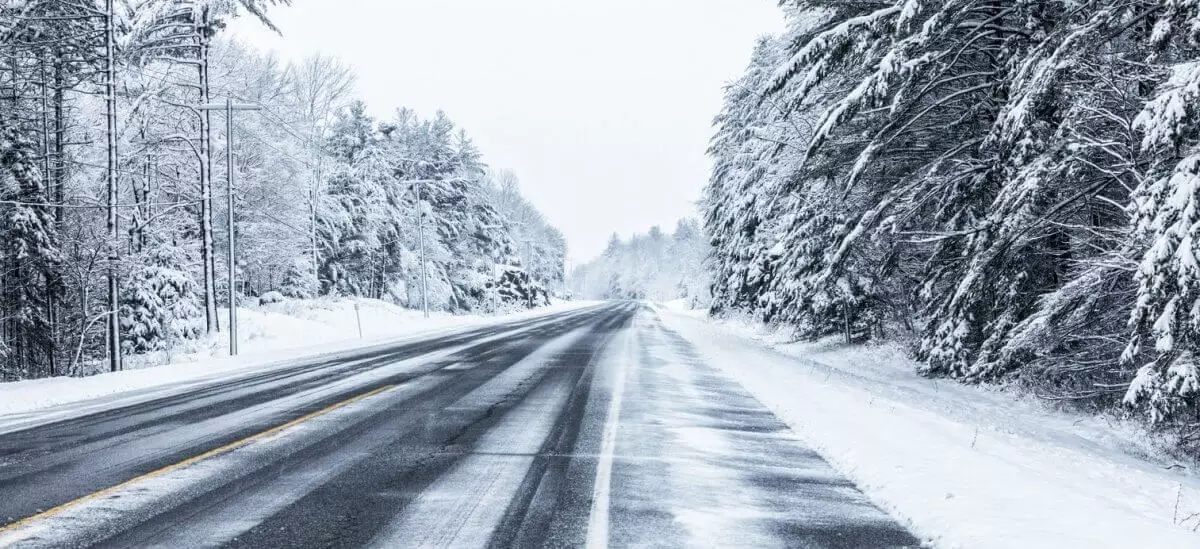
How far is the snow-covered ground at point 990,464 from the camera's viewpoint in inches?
172

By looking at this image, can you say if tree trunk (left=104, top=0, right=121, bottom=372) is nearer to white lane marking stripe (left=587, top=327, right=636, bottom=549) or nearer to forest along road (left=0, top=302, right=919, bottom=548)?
forest along road (left=0, top=302, right=919, bottom=548)

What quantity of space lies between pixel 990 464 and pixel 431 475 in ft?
15.5

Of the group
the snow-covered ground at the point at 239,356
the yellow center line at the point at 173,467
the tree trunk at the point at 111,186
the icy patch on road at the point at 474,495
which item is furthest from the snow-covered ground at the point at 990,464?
the tree trunk at the point at 111,186

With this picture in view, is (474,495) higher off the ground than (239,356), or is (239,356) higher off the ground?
(239,356)

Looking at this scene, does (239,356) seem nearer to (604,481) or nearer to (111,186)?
(111,186)

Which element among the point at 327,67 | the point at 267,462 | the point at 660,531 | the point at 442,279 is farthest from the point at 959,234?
the point at 442,279

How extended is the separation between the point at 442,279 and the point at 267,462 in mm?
46695

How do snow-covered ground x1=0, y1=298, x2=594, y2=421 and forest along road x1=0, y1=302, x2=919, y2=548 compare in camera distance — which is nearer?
forest along road x1=0, y1=302, x2=919, y2=548

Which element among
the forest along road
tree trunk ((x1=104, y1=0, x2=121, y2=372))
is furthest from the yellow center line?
tree trunk ((x1=104, y1=0, x2=121, y2=372))

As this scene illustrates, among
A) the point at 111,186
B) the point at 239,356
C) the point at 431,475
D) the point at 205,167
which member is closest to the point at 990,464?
the point at 431,475

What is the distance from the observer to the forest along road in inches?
170

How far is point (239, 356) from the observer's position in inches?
723

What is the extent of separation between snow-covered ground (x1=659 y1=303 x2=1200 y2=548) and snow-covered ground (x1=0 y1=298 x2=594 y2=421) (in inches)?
395

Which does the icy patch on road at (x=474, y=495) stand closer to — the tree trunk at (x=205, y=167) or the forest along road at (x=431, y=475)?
the forest along road at (x=431, y=475)
